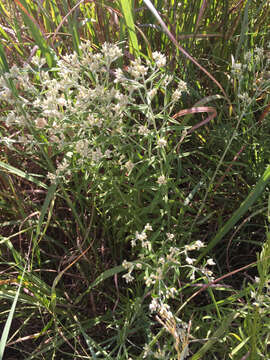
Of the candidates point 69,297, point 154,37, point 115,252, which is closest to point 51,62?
point 154,37

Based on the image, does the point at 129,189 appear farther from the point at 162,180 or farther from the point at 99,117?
the point at 99,117

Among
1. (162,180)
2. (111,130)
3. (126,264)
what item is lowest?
(126,264)

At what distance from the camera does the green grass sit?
1.64 metres

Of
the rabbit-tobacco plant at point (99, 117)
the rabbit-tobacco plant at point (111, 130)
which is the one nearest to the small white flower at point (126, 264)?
the rabbit-tobacco plant at point (111, 130)

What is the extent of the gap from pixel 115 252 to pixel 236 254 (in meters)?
0.70

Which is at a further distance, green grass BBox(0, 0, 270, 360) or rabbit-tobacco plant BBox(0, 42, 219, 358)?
green grass BBox(0, 0, 270, 360)

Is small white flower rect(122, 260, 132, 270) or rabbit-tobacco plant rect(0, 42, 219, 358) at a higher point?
rabbit-tobacco plant rect(0, 42, 219, 358)

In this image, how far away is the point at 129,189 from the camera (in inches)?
71.6

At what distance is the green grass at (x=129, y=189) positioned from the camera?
164 cm

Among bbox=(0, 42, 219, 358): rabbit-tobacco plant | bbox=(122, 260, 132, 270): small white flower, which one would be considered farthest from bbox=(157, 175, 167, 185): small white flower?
bbox=(122, 260, 132, 270): small white flower

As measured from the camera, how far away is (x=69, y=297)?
2166 millimetres

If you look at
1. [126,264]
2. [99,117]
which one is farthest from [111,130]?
[126,264]

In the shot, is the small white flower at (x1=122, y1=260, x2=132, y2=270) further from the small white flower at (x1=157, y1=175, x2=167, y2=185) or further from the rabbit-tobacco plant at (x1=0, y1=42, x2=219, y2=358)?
the small white flower at (x1=157, y1=175, x2=167, y2=185)

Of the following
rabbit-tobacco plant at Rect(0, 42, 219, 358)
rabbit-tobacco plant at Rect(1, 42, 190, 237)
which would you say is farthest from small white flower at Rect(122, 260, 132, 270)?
rabbit-tobacco plant at Rect(1, 42, 190, 237)
